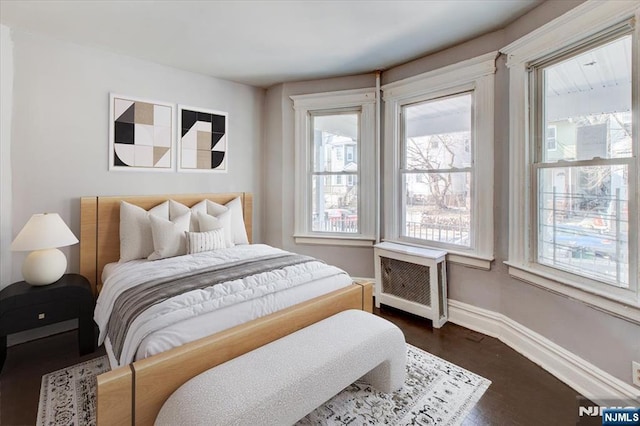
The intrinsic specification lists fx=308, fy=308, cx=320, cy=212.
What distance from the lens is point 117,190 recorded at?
3000 mm

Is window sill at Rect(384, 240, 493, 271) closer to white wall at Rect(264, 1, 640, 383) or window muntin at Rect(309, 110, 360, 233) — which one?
white wall at Rect(264, 1, 640, 383)

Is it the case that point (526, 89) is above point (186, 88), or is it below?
below

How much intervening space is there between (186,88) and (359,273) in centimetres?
286

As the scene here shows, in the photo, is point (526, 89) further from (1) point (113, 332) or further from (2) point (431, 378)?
(1) point (113, 332)

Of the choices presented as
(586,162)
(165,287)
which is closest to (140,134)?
(165,287)

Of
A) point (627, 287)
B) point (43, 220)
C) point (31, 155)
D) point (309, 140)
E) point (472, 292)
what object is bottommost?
point (472, 292)

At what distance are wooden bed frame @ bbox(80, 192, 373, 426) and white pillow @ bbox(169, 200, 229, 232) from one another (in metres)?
0.62

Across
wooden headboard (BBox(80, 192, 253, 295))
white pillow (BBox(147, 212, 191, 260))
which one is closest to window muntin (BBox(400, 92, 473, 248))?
white pillow (BBox(147, 212, 191, 260))

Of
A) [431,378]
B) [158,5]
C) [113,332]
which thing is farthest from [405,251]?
[158,5]

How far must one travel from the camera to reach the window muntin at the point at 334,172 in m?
3.68

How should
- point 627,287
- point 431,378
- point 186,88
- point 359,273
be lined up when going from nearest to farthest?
point 627,287
point 431,378
point 186,88
point 359,273

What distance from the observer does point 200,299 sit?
67.3 inches

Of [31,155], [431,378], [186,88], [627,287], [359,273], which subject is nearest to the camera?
[627,287]

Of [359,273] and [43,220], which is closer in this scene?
[43,220]
